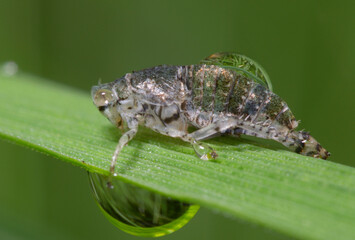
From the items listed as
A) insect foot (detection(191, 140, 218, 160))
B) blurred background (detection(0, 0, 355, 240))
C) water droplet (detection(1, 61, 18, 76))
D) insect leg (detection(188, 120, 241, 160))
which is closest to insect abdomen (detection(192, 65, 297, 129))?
insect leg (detection(188, 120, 241, 160))

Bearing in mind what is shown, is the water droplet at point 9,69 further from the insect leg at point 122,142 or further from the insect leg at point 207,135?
the insect leg at point 207,135

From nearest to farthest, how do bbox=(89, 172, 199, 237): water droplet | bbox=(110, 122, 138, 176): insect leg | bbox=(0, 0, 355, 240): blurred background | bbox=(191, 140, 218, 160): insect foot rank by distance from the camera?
1. bbox=(89, 172, 199, 237): water droplet
2. bbox=(110, 122, 138, 176): insect leg
3. bbox=(191, 140, 218, 160): insect foot
4. bbox=(0, 0, 355, 240): blurred background

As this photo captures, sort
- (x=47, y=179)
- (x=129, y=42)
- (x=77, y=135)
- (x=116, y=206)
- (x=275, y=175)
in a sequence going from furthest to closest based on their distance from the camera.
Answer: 1. (x=129, y=42)
2. (x=47, y=179)
3. (x=77, y=135)
4. (x=116, y=206)
5. (x=275, y=175)

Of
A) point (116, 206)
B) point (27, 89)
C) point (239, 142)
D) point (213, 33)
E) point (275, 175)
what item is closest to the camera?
point (275, 175)

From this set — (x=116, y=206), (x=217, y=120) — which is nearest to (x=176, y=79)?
(x=217, y=120)

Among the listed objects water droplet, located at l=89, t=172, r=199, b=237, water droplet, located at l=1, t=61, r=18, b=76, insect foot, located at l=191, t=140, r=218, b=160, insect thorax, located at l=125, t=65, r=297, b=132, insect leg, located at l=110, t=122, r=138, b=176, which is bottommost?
water droplet, located at l=1, t=61, r=18, b=76

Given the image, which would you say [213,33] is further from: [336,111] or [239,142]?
[239,142]

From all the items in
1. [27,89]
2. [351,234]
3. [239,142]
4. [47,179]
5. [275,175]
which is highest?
[351,234]

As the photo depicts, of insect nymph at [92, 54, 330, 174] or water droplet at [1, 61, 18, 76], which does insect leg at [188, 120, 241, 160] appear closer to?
insect nymph at [92, 54, 330, 174]

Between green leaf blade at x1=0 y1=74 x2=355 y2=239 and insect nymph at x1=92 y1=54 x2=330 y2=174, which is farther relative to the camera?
insect nymph at x1=92 y1=54 x2=330 y2=174
